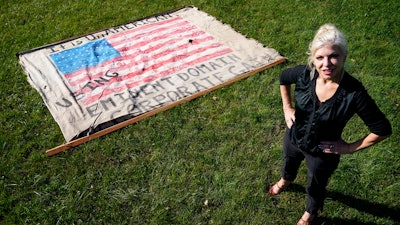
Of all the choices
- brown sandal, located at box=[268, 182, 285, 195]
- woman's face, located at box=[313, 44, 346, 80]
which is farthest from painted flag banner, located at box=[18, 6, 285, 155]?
woman's face, located at box=[313, 44, 346, 80]

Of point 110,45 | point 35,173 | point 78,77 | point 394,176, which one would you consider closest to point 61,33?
point 110,45

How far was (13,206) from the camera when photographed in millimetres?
4160

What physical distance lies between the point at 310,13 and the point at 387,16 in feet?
4.95

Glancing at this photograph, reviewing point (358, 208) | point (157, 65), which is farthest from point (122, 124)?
point (358, 208)

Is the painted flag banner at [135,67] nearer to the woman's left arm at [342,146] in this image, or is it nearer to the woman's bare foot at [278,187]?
the woman's bare foot at [278,187]

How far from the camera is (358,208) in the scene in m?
4.15

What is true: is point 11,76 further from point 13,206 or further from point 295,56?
A: point 295,56

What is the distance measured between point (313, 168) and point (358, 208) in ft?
4.08

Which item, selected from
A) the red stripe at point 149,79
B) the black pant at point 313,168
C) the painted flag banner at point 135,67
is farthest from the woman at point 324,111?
the red stripe at point 149,79

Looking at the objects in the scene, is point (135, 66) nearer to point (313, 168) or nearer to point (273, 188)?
point (273, 188)

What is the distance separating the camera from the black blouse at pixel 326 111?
2760mm

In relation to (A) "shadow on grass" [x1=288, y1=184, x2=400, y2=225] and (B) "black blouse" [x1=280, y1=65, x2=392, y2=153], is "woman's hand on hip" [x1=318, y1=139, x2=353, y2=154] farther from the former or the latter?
(A) "shadow on grass" [x1=288, y1=184, x2=400, y2=225]

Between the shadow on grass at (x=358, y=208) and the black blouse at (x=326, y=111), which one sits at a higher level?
the black blouse at (x=326, y=111)

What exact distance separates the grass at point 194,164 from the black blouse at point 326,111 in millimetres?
1300
